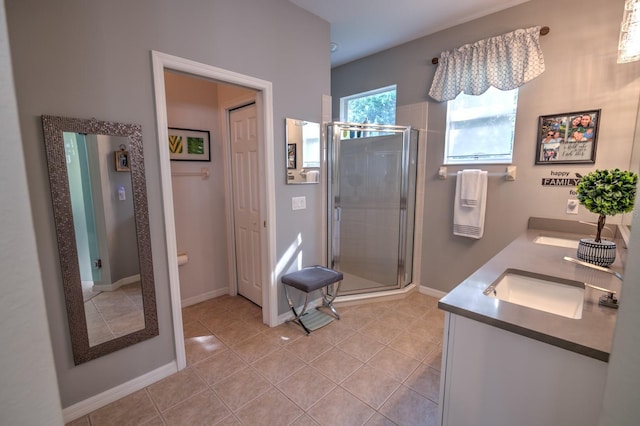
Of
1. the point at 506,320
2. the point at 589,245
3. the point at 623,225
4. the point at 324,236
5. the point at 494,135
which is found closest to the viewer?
the point at 506,320

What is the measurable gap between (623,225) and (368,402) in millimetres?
2175

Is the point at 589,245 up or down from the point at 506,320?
up

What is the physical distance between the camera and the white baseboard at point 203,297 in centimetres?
294

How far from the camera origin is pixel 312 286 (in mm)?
2336

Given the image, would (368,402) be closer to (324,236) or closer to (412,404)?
(412,404)

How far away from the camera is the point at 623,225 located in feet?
6.59

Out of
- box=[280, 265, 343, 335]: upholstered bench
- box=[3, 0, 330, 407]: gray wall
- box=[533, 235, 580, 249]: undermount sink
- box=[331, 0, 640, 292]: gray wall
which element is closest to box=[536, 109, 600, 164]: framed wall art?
box=[331, 0, 640, 292]: gray wall

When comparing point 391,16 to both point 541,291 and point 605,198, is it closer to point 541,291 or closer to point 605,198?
point 605,198

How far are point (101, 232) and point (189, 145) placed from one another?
1.37 metres

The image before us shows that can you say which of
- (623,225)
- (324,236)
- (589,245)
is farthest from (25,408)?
(623,225)

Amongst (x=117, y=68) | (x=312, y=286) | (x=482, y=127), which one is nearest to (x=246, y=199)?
(x=312, y=286)

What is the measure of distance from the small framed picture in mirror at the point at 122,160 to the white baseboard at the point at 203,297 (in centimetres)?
168

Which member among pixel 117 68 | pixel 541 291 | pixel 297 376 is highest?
pixel 117 68

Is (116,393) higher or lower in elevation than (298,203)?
lower
